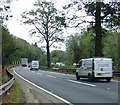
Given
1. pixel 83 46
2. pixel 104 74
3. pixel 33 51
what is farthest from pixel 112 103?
pixel 33 51

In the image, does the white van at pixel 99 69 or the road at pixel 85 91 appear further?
the white van at pixel 99 69

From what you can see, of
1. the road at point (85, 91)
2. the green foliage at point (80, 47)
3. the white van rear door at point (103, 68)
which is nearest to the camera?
the road at point (85, 91)

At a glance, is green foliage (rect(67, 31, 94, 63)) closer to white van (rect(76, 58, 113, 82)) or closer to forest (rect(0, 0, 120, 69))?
forest (rect(0, 0, 120, 69))

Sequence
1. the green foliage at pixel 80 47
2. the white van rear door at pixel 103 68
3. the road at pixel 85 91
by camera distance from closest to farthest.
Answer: the road at pixel 85 91, the white van rear door at pixel 103 68, the green foliage at pixel 80 47

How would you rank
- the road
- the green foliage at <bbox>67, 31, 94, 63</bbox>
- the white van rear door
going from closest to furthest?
the road, the white van rear door, the green foliage at <bbox>67, 31, 94, 63</bbox>

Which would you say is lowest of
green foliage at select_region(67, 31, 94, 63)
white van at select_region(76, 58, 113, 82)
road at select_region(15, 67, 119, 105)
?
road at select_region(15, 67, 119, 105)

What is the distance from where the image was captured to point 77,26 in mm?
40062

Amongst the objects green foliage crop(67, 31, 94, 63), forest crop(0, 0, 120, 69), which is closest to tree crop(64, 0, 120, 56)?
forest crop(0, 0, 120, 69)

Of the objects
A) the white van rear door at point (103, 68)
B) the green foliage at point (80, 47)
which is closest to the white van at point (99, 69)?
the white van rear door at point (103, 68)

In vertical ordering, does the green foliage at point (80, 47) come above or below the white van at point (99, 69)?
above

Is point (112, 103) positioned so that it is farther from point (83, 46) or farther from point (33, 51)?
point (33, 51)

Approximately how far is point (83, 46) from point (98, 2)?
184ft

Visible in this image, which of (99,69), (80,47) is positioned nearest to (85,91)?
(99,69)

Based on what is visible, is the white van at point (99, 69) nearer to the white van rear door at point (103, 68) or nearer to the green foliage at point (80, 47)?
the white van rear door at point (103, 68)
